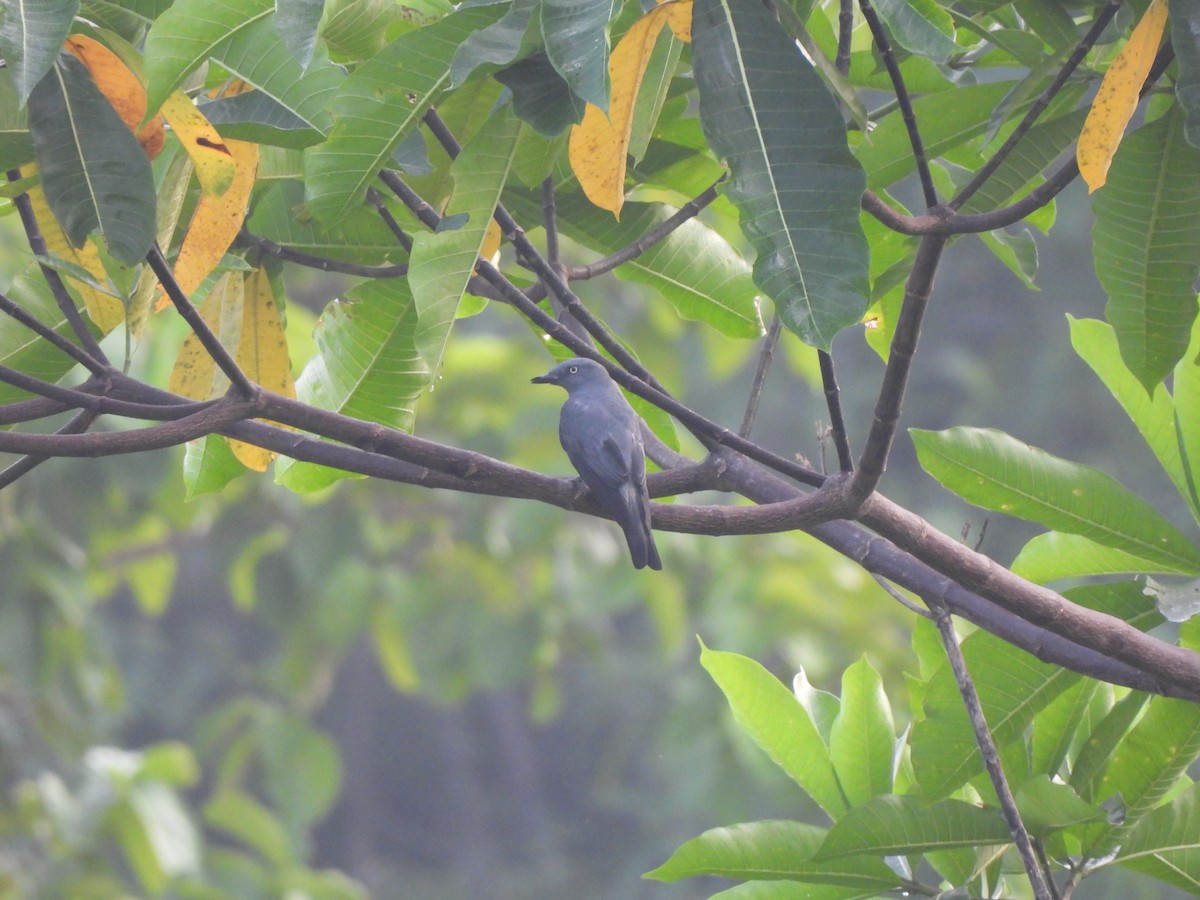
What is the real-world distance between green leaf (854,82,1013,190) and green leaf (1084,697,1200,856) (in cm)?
90

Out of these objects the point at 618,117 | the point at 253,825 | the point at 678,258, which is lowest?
the point at 253,825

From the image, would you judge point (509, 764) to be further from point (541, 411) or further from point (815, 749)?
point (815, 749)

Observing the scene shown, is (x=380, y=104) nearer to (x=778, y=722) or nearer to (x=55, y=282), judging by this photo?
(x=55, y=282)

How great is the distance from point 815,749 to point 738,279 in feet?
2.69

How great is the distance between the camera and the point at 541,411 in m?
8.70

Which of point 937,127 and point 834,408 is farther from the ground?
point 937,127

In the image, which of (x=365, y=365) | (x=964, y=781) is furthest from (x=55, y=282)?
(x=964, y=781)

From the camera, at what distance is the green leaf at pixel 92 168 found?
5.31ft


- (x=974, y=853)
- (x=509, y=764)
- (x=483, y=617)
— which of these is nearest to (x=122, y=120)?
(x=974, y=853)

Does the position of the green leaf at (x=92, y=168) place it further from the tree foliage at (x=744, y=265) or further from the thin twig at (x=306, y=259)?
the thin twig at (x=306, y=259)

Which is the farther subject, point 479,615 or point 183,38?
point 479,615

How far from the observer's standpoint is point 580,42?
52.7 inches

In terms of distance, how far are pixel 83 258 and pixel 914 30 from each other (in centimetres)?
124

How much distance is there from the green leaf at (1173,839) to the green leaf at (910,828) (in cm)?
20
